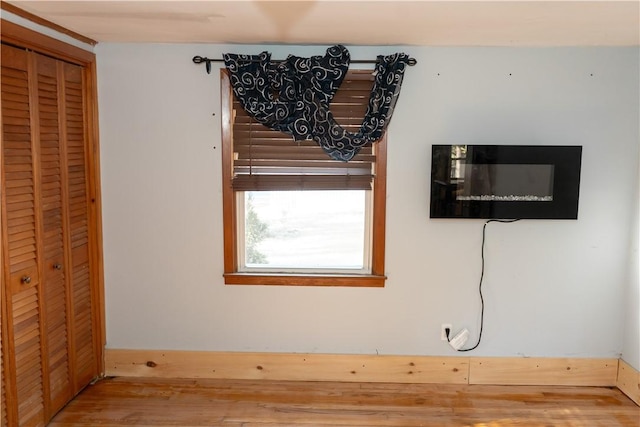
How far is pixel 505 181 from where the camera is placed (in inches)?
111

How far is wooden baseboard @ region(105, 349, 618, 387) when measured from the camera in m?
3.02

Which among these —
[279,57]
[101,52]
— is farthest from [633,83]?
[101,52]

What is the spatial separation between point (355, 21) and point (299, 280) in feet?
4.86

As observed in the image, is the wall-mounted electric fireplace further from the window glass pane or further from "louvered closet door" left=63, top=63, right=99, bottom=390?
"louvered closet door" left=63, top=63, right=99, bottom=390

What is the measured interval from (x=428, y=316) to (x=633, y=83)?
1750 mm

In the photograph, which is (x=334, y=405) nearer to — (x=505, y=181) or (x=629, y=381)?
(x=505, y=181)

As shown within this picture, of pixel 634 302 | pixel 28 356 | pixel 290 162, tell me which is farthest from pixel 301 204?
pixel 634 302

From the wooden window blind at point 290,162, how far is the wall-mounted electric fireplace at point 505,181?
0.42m

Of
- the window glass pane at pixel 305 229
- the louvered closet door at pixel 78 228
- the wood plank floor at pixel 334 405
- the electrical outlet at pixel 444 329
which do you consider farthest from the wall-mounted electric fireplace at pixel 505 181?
the louvered closet door at pixel 78 228

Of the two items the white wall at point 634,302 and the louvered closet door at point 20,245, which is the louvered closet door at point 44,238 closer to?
the louvered closet door at point 20,245

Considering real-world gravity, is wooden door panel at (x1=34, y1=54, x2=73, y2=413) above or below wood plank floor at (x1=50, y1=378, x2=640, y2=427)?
above

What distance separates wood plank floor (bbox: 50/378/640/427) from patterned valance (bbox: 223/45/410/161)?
143 centimetres

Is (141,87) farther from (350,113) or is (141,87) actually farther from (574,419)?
(574,419)

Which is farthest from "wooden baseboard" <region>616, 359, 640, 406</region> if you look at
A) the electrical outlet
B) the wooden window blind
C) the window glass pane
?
the wooden window blind
